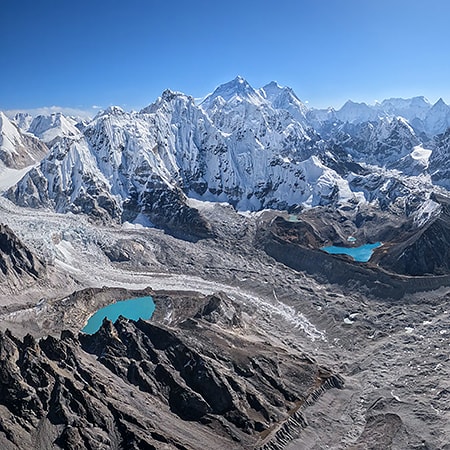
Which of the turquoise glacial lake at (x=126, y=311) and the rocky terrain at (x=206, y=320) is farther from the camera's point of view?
the turquoise glacial lake at (x=126, y=311)

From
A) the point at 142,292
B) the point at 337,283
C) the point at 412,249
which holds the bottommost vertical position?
the point at 142,292

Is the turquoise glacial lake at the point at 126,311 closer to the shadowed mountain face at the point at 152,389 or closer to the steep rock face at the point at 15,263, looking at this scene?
the steep rock face at the point at 15,263

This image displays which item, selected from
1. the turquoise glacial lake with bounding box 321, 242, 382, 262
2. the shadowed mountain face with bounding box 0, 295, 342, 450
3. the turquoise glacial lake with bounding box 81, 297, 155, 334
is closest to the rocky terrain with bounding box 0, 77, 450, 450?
the shadowed mountain face with bounding box 0, 295, 342, 450

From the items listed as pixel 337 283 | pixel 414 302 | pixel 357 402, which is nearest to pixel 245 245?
pixel 337 283

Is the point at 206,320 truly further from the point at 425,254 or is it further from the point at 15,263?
the point at 425,254

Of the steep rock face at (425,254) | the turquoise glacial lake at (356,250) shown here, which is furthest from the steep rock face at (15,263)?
the turquoise glacial lake at (356,250)

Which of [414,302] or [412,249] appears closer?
[414,302]

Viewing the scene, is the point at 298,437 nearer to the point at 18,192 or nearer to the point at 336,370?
the point at 336,370

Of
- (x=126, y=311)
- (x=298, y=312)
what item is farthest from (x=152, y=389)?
(x=298, y=312)
